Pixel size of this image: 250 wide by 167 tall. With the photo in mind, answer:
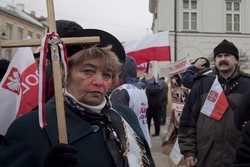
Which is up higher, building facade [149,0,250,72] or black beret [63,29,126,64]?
building facade [149,0,250,72]

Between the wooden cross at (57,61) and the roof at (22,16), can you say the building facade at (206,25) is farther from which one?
the wooden cross at (57,61)

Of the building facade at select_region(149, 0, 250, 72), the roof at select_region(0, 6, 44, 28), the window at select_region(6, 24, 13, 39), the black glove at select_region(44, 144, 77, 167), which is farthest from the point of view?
the roof at select_region(0, 6, 44, 28)

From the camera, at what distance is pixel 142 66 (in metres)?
7.51

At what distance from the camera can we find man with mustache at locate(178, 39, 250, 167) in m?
3.57

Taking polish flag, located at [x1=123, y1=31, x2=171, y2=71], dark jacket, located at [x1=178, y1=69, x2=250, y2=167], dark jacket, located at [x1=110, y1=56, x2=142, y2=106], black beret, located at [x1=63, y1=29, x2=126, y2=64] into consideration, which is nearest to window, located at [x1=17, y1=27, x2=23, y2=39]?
polish flag, located at [x1=123, y1=31, x2=171, y2=71]

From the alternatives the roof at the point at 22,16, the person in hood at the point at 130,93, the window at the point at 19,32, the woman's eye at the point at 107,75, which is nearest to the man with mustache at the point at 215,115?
the person in hood at the point at 130,93

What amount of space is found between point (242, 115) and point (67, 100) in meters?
1.11

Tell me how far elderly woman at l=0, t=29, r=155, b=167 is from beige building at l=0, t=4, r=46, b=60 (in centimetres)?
4008

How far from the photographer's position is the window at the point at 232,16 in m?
29.1

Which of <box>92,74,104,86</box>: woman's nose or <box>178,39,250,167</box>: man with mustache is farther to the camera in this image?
<box>178,39,250,167</box>: man with mustache

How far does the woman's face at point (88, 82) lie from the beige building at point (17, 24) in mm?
40084

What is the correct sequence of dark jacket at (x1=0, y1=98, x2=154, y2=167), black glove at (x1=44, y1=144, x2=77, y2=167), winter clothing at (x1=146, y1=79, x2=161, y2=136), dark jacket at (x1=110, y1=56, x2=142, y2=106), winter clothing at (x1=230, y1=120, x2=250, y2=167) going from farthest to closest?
winter clothing at (x1=146, y1=79, x2=161, y2=136)
dark jacket at (x1=110, y1=56, x2=142, y2=106)
winter clothing at (x1=230, y1=120, x2=250, y2=167)
dark jacket at (x1=0, y1=98, x2=154, y2=167)
black glove at (x1=44, y1=144, x2=77, y2=167)

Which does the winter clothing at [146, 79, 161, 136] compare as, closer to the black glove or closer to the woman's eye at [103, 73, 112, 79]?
the woman's eye at [103, 73, 112, 79]

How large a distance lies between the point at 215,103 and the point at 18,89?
5.83 ft
